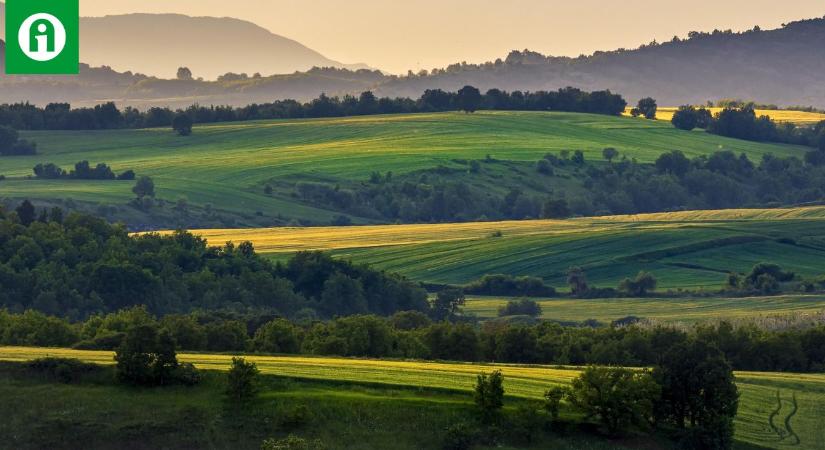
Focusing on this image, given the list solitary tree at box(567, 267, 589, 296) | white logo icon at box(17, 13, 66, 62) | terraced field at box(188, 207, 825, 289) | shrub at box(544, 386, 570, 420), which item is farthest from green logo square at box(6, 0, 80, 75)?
shrub at box(544, 386, 570, 420)

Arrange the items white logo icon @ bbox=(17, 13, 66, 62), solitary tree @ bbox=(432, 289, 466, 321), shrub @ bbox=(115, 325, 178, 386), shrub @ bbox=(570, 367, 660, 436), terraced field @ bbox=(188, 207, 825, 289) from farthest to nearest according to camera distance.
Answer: terraced field @ bbox=(188, 207, 825, 289)
solitary tree @ bbox=(432, 289, 466, 321)
white logo icon @ bbox=(17, 13, 66, 62)
shrub @ bbox=(115, 325, 178, 386)
shrub @ bbox=(570, 367, 660, 436)

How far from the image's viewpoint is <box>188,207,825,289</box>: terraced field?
171000 millimetres

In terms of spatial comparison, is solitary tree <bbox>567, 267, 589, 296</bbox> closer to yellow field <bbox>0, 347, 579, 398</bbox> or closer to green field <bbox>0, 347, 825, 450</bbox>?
green field <bbox>0, 347, 825, 450</bbox>

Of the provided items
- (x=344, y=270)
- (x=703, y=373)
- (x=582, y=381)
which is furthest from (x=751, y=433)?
(x=344, y=270)

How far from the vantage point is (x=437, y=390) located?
72.3m

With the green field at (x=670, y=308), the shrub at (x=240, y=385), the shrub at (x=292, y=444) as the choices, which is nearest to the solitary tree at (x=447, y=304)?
the green field at (x=670, y=308)

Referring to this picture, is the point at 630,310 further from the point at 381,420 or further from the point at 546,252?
the point at 381,420

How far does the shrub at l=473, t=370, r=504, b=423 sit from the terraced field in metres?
96.1

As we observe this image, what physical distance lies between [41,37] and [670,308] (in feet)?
198

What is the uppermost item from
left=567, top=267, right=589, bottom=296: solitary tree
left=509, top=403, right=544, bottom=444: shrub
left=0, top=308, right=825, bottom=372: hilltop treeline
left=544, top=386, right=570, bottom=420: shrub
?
left=544, top=386, right=570, bottom=420: shrub

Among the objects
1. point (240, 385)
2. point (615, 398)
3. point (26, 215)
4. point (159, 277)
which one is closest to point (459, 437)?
point (615, 398)

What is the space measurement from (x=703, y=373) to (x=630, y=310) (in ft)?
241

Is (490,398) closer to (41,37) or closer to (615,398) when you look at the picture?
(615,398)

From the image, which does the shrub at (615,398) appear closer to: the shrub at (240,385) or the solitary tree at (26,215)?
the shrub at (240,385)
